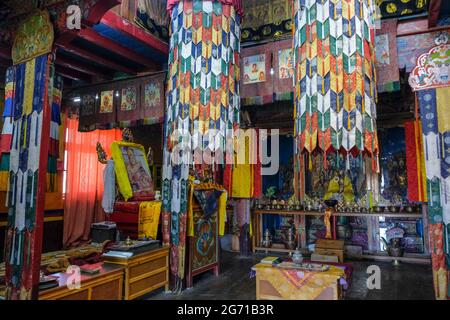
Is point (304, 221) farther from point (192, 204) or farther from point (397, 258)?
point (192, 204)

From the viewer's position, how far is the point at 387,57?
178 inches

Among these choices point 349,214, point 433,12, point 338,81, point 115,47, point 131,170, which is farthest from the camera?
point 349,214

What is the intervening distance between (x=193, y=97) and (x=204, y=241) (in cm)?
203

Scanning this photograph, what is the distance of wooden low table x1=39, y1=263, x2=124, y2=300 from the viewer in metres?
2.87

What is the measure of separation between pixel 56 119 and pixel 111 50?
2.25m

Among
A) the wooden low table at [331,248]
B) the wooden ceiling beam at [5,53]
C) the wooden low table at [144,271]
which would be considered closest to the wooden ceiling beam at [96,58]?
the wooden ceiling beam at [5,53]

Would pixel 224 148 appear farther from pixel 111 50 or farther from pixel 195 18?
pixel 111 50

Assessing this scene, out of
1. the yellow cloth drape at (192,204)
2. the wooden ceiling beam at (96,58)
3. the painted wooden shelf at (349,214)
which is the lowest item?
the painted wooden shelf at (349,214)

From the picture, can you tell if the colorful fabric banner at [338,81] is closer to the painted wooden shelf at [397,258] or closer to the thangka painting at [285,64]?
the thangka painting at [285,64]

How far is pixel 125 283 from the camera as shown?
143 inches

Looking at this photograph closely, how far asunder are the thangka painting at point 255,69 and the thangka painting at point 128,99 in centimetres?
199

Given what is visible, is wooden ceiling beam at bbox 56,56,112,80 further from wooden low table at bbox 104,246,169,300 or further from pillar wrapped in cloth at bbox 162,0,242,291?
wooden low table at bbox 104,246,169,300

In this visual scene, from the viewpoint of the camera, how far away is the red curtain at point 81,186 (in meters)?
6.96

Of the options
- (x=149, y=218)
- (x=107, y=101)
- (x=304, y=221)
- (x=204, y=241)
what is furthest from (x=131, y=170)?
(x=304, y=221)
